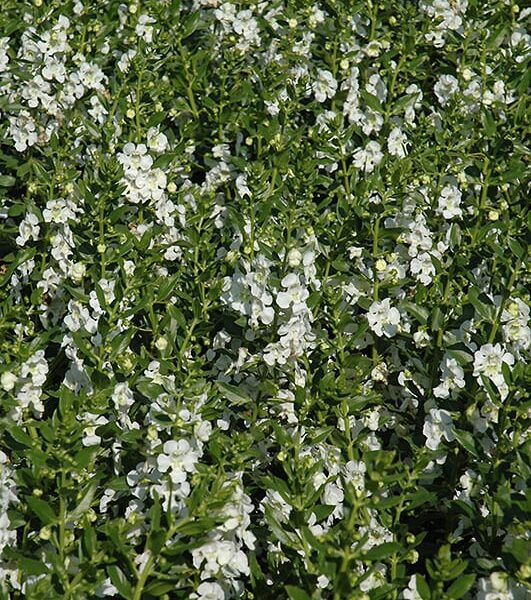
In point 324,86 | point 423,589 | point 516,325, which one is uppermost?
point 324,86

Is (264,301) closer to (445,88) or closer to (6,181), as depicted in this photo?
(6,181)

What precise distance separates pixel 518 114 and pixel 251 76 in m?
1.35

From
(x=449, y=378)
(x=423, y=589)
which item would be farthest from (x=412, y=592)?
(x=449, y=378)

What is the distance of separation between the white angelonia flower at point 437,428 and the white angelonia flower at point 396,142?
→ 144cm

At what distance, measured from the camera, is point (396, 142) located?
173 inches

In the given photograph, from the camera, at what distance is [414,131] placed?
4.22m

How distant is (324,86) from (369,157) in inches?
19.6

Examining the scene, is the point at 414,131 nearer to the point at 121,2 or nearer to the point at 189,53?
the point at 189,53

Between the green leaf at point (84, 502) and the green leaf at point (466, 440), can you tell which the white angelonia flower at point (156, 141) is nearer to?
the green leaf at point (84, 502)

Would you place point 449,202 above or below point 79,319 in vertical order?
above

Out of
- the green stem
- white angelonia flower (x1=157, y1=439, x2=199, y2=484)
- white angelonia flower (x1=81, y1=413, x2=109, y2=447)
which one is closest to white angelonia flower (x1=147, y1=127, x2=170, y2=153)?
white angelonia flower (x1=81, y1=413, x2=109, y2=447)

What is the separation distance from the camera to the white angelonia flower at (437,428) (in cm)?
332

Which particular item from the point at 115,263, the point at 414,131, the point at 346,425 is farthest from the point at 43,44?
the point at 346,425

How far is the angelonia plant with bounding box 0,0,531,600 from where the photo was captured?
2867mm
